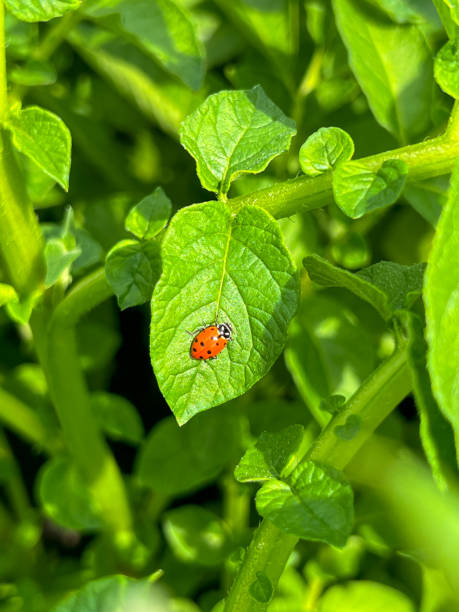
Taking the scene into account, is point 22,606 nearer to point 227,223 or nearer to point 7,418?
point 7,418

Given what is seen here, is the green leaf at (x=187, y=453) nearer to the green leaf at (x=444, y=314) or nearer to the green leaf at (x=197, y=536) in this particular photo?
the green leaf at (x=197, y=536)

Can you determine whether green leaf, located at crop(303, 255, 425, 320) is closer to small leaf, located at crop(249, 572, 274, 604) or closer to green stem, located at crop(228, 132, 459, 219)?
green stem, located at crop(228, 132, 459, 219)

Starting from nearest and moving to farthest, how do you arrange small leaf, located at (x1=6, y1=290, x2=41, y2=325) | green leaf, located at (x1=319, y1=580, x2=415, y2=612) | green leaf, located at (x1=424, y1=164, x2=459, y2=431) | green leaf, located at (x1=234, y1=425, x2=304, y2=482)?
1. green leaf, located at (x1=424, y1=164, x2=459, y2=431)
2. green leaf, located at (x1=234, y1=425, x2=304, y2=482)
3. small leaf, located at (x1=6, y1=290, x2=41, y2=325)
4. green leaf, located at (x1=319, y1=580, x2=415, y2=612)

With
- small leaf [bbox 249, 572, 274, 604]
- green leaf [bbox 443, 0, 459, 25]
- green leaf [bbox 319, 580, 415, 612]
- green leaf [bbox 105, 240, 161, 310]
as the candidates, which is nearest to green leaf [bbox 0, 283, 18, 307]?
green leaf [bbox 105, 240, 161, 310]

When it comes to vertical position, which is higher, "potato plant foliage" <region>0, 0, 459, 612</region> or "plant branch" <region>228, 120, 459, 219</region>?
"plant branch" <region>228, 120, 459, 219</region>

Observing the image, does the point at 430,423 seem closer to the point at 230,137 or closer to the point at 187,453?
the point at 230,137

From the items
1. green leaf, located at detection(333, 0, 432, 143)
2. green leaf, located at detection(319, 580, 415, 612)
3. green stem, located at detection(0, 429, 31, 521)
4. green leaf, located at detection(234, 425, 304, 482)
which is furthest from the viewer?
green stem, located at detection(0, 429, 31, 521)

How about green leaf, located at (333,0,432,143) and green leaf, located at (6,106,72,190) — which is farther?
green leaf, located at (333,0,432,143)

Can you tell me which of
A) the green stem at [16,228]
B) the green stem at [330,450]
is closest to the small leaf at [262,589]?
the green stem at [330,450]
